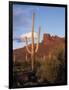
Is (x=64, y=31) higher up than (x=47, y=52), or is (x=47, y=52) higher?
(x=64, y=31)

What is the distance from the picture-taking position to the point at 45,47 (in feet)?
7.68

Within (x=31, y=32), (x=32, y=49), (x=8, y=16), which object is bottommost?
(x=32, y=49)

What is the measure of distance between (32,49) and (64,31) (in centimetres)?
40

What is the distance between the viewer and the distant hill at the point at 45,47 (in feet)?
7.43

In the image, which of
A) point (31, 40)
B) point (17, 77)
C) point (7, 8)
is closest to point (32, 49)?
point (31, 40)

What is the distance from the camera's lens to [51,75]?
7.71 ft

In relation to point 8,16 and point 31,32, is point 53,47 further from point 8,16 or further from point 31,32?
point 8,16

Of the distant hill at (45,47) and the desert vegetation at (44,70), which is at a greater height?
the distant hill at (45,47)

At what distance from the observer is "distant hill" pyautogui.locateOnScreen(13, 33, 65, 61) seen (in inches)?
89.2

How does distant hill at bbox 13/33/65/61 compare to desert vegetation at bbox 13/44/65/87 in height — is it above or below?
above

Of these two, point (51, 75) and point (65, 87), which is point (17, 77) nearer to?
point (51, 75)

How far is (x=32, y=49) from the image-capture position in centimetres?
230

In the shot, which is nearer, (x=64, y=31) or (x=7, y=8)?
(x=7, y=8)

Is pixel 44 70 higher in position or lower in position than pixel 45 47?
lower
